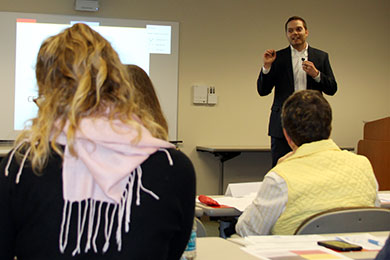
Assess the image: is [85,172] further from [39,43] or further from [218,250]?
[39,43]

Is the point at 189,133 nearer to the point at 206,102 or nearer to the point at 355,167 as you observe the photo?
the point at 206,102

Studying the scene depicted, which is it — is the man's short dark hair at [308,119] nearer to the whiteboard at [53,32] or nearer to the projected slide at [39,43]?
the whiteboard at [53,32]

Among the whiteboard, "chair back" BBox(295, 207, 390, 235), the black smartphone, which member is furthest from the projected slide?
the black smartphone

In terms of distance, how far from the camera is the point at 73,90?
1.02 meters

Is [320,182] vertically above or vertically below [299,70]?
below

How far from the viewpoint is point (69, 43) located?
1.05m

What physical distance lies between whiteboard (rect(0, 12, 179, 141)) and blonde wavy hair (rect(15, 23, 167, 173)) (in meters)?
3.69

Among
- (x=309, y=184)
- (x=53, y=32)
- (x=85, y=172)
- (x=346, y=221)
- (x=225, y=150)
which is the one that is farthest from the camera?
(x=225, y=150)

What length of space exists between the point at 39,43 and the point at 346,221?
14.0 ft

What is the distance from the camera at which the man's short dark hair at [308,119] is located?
204 cm

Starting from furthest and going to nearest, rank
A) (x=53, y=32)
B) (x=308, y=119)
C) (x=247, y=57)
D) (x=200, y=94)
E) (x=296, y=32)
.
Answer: (x=247, y=57) → (x=200, y=94) → (x=53, y=32) → (x=296, y=32) → (x=308, y=119)

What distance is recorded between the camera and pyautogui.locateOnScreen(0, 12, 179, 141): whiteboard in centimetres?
493

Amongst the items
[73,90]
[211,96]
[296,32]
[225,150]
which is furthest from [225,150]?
[73,90]

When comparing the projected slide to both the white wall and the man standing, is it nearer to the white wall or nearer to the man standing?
the white wall
